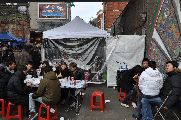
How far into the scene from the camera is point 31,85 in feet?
34.4

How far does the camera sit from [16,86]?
9.38 metres

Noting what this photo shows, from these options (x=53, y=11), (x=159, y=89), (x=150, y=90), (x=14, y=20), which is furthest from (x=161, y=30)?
(x=53, y=11)

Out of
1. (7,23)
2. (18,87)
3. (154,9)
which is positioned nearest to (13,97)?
(18,87)

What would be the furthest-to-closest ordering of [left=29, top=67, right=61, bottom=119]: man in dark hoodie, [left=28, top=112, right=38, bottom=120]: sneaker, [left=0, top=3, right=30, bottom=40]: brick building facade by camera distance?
[left=0, top=3, right=30, bottom=40]: brick building facade < [left=28, top=112, right=38, bottom=120]: sneaker < [left=29, top=67, right=61, bottom=119]: man in dark hoodie

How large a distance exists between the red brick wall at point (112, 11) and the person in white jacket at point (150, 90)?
31.3m

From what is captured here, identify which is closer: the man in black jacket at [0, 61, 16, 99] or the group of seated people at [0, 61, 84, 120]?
the group of seated people at [0, 61, 84, 120]

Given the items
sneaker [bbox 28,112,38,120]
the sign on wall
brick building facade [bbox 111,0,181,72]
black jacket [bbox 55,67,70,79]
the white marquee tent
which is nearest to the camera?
sneaker [bbox 28,112,38,120]

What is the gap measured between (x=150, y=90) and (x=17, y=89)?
354cm

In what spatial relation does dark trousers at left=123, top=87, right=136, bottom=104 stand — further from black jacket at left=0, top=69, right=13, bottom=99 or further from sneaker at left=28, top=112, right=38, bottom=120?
black jacket at left=0, top=69, right=13, bottom=99

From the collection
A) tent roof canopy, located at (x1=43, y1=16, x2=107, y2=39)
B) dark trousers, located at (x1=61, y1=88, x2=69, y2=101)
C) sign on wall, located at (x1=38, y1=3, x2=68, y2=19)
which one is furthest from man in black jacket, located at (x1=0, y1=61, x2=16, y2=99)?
sign on wall, located at (x1=38, y1=3, x2=68, y2=19)

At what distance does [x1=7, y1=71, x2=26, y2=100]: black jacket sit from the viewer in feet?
30.8

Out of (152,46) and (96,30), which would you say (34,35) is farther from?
(152,46)

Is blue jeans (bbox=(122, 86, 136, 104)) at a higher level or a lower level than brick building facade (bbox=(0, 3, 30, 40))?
lower

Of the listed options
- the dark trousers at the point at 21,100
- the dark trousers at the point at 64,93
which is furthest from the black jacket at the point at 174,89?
the dark trousers at the point at 64,93
